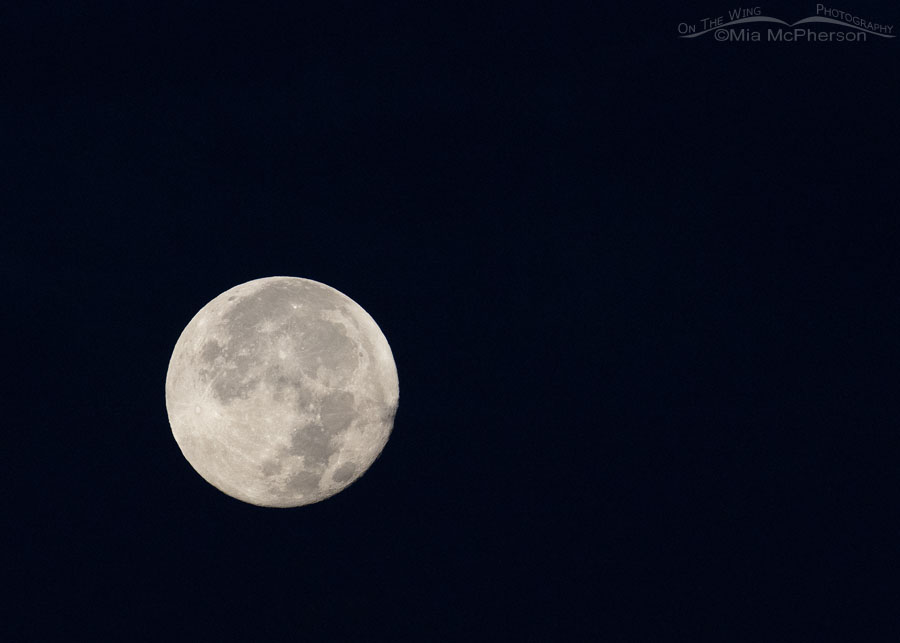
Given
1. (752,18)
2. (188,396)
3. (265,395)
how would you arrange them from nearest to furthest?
(265,395), (188,396), (752,18)

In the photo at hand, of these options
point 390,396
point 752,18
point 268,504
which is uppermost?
point 752,18

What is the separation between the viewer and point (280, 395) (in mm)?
8594

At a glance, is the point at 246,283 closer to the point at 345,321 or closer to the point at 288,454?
the point at 345,321

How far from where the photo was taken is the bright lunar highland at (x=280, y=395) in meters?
8.66

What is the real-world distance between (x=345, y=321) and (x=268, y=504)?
3.25 m

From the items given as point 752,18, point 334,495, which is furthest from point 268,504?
point 752,18

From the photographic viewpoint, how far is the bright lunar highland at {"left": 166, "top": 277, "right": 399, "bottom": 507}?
28.4 feet

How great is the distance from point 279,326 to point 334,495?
312cm

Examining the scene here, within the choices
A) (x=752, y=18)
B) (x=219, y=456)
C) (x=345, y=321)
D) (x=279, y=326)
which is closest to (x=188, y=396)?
(x=219, y=456)

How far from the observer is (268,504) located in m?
9.60

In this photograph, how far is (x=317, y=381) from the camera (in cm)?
873

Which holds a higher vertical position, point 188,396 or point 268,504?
point 188,396

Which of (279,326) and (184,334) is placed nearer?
(279,326)

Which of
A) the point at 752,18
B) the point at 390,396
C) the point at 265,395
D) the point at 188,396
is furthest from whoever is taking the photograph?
the point at 752,18
